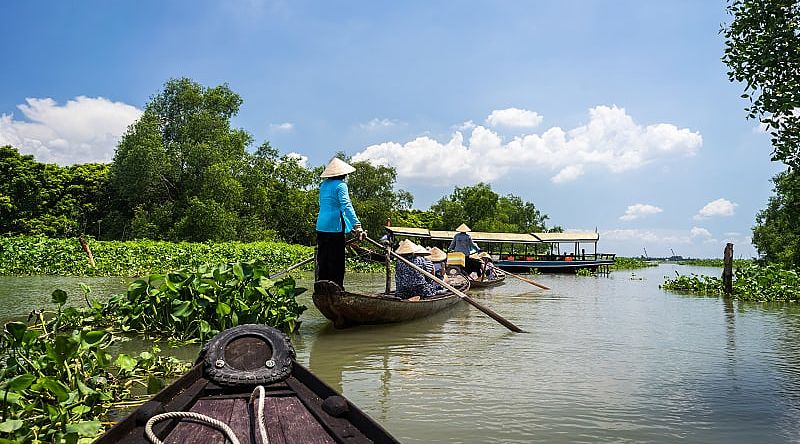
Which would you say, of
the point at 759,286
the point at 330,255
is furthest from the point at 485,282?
the point at 330,255

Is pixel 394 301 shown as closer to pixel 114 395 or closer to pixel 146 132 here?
pixel 114 395

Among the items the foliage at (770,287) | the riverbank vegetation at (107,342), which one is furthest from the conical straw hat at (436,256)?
the foliage at (770,287)

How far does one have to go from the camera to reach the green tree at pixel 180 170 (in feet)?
95.5

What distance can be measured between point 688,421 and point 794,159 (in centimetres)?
274

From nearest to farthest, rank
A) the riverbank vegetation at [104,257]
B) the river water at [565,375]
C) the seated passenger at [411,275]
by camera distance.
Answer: the river water at [565,375] → the seated passenger at [411,275] → the riverbank vegetation at [104,257]

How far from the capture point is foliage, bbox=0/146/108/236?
1151 inches

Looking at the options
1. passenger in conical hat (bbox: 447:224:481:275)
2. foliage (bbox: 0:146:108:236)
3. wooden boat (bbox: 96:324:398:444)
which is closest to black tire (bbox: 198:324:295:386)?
wooden boat (bbox: 96:324:398:444)

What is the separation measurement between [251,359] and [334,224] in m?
4.06

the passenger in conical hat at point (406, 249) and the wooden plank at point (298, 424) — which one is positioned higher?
the passenger in conical hat at point (406, 249)

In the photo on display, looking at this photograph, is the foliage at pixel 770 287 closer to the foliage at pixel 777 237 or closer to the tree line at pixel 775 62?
the foliage at pixel 777 237

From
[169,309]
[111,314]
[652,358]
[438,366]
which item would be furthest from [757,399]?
[111,314]

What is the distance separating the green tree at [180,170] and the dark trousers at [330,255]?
2270 cm

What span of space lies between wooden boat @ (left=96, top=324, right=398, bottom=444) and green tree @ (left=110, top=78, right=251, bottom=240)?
1045 inches

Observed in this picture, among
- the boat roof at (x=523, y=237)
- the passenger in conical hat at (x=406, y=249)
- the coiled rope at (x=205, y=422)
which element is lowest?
the coiled rope at (x=205, y=422)
